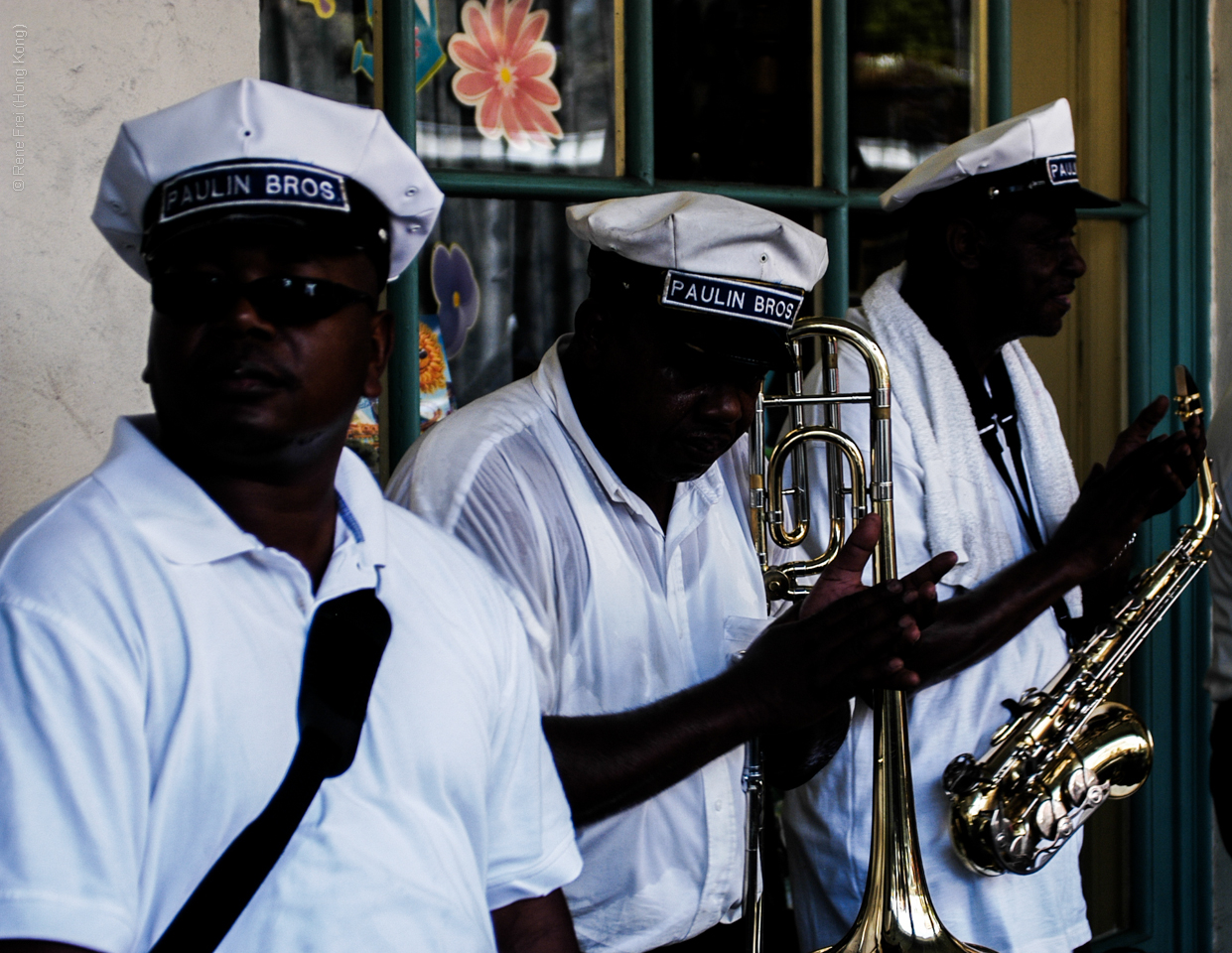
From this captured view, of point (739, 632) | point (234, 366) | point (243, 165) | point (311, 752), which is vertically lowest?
point (739, 632)

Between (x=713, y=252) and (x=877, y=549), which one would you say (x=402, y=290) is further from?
(x=877, y=549)

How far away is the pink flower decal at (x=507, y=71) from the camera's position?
116 inches

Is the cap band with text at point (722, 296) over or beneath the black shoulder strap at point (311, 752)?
over

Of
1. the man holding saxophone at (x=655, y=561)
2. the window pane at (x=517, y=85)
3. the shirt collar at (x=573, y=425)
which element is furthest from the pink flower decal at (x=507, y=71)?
the shirt collar at (x=573, y=425)

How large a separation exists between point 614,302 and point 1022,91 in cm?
228

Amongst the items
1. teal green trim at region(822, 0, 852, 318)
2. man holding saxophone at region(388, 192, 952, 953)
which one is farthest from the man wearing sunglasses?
teal green trim at region(822, 0, 852, 318)

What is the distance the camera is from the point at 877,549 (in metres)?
2.36

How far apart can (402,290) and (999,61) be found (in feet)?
6.39

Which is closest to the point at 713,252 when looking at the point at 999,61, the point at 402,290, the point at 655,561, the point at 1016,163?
the point at 655,561

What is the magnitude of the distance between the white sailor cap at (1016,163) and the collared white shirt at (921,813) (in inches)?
20.1

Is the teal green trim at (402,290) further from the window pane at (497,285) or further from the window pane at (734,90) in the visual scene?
the window pane at (734,90)

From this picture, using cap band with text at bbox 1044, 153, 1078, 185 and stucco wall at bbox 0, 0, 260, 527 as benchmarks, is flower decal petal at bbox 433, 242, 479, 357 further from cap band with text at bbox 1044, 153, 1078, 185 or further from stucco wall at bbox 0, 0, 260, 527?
cap band with text at bbox 1044, 153, 1078, 185

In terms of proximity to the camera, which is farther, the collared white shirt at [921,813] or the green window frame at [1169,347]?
the green window frame at [1169,347]

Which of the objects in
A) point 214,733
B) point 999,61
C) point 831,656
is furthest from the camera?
point 999,61
